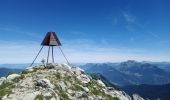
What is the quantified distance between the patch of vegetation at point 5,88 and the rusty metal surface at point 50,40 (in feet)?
34.3

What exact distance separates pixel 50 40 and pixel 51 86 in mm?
11112

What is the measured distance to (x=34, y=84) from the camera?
41656 mm

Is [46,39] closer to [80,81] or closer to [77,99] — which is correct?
[80,81]

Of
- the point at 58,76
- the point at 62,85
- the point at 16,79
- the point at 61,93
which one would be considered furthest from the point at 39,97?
the point at 58,76

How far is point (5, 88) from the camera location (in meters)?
40.9

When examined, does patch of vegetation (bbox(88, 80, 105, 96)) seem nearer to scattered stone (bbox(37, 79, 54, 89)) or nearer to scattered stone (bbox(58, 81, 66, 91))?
scattered stone (bbox(58, 81, 66, 91))

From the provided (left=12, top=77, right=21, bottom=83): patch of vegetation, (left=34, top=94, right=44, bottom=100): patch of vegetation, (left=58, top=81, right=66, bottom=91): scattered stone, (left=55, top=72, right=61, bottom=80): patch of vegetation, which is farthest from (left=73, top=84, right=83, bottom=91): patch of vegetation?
(left=12, top=77, right=21, bottom=83): patch of vegetation

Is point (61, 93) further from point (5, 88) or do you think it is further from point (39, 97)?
point (5, 88)

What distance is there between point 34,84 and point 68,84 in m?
6.06

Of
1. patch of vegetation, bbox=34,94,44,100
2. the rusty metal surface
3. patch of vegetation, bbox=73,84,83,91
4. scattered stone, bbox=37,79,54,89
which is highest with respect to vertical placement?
the rusty metal surface

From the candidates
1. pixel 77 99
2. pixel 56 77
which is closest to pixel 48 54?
pixel 56 77

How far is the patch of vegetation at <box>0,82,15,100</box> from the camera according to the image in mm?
38469

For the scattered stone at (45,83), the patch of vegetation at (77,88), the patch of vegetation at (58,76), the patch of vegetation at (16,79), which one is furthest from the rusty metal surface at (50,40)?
the patch of vegetation at (77,88)

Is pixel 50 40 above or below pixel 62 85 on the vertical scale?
above
